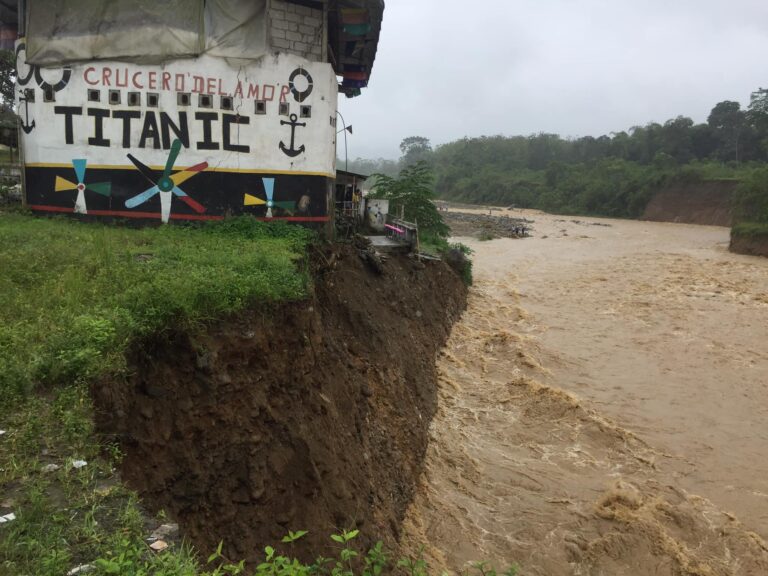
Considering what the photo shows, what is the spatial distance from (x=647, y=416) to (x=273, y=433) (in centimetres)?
902

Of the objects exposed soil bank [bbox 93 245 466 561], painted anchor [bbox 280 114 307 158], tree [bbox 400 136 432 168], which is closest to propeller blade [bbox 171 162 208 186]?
painted anchor [bbox 280 114 307 158]

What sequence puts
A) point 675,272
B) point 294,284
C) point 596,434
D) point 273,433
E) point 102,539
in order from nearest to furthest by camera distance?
point 102,539 → point 273,433 → point 294,284 → point 596,434 → point 675,272

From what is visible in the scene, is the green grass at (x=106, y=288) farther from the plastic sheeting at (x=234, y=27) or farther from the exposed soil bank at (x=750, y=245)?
the exposed soil bank at (x=750, y=245)

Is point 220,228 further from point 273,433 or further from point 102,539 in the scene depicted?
point 102,539

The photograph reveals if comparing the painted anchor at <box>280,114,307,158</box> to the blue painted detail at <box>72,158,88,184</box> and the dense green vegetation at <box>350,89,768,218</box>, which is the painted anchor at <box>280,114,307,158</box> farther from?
the dense green vegetation at <box>350,89,768,218</box>

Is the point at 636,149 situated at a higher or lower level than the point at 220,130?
higher

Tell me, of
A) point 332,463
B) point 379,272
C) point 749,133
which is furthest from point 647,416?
point 749,133

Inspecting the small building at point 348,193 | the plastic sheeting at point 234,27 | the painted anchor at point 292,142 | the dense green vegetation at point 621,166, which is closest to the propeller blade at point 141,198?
the painted anchor at point 292,142

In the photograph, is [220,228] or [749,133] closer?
[220,228]

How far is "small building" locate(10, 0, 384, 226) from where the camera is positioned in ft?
37.2

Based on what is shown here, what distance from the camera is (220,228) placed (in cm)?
1115

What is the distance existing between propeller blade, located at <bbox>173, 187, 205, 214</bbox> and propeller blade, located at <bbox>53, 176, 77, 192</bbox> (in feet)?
7.20

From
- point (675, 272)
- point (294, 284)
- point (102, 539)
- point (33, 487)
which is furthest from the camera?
point (675, 272)

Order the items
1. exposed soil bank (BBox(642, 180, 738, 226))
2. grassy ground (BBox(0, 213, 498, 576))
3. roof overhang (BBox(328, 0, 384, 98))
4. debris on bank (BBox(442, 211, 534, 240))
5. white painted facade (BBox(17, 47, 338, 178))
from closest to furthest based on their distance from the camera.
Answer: grassy ground (BBox(0, 213, 498, 576)) < white painted facade (BBox(17, 47, 338, 178)) < roof overhang (BBox(328, 0, 384, 98)) < debris on bank (BBox(442, 211, 534, 240)) < exposed soil bank (BBox(642, 180, 738, 226))
